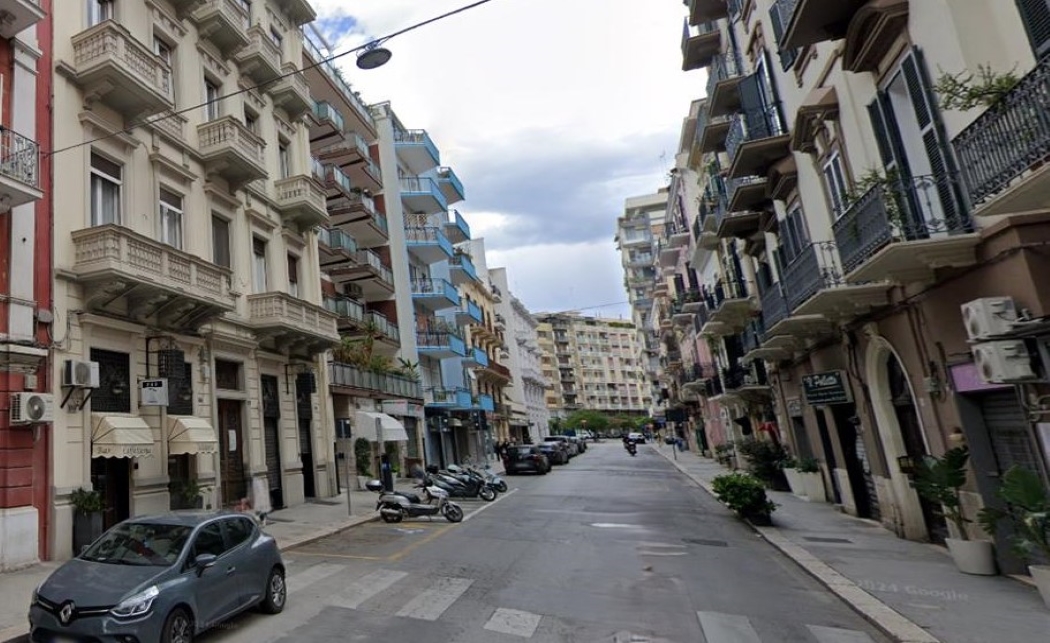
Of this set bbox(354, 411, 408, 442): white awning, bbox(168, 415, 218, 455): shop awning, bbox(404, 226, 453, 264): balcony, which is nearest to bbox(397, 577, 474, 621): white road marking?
bbox(168, 415, 218, 455): shop awning

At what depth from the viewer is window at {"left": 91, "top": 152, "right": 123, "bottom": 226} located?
1278 centimetres

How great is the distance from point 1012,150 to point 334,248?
24330 millimetres

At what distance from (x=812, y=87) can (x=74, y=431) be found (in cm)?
1589

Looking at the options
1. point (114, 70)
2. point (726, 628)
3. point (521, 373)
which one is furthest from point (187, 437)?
point (521, 373)

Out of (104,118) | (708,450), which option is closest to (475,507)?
(104,118)

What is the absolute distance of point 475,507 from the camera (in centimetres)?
1855

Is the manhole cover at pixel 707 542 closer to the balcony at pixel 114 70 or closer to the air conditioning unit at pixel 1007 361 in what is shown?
the air conditioning unit at pixel 1007 361

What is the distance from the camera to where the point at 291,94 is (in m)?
20.6

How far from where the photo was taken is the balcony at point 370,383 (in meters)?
23.1

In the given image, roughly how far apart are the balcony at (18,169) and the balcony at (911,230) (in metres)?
13.4

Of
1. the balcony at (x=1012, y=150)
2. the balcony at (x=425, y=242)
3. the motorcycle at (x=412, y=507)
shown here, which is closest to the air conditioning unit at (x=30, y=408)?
the motorcycle at (x=412, y=507)

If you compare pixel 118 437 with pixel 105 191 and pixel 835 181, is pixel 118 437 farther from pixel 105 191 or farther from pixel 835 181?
pixel 835 181

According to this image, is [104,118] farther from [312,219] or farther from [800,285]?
[800,285]

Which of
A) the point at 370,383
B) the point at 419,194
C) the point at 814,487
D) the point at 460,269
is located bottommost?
the point at 814,487
